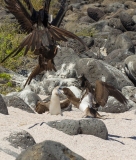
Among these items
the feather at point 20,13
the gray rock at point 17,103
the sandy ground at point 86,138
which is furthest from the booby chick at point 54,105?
the feather at point 20,13

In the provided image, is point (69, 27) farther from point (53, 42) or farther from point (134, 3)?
point (53, 42)

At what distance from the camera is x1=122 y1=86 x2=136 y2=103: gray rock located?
40.7ft

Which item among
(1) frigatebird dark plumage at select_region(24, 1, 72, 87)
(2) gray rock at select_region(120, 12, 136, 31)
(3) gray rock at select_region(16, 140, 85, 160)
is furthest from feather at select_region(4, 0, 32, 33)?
(2) gray rock at select_region(120, 12, 136, 31)

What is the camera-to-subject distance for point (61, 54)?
14461 mm

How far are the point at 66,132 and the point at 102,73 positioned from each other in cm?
573

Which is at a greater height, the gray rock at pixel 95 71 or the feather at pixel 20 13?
the feather at pixel 20 13

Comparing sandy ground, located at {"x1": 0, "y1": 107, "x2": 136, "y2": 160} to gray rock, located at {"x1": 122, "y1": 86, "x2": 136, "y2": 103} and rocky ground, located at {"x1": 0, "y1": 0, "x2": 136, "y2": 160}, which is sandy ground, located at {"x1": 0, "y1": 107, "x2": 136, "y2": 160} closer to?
rocky ground, located at {"x1": 0, "y1": 0, "x2": 136, "y2": 160}

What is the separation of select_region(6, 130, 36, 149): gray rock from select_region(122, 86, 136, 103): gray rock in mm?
6258

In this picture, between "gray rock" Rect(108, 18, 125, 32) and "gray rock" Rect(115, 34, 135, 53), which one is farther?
"gray rock" Rect(108, 18, 125, 32)

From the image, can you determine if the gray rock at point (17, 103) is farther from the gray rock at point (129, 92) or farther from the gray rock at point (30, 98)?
the gray rock at point (129, 92)

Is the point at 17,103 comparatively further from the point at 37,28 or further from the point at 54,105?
the point at 37,28

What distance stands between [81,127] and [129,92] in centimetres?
547

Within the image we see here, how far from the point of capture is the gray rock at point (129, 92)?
1239 centimetres

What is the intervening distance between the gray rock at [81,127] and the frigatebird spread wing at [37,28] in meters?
1.49
